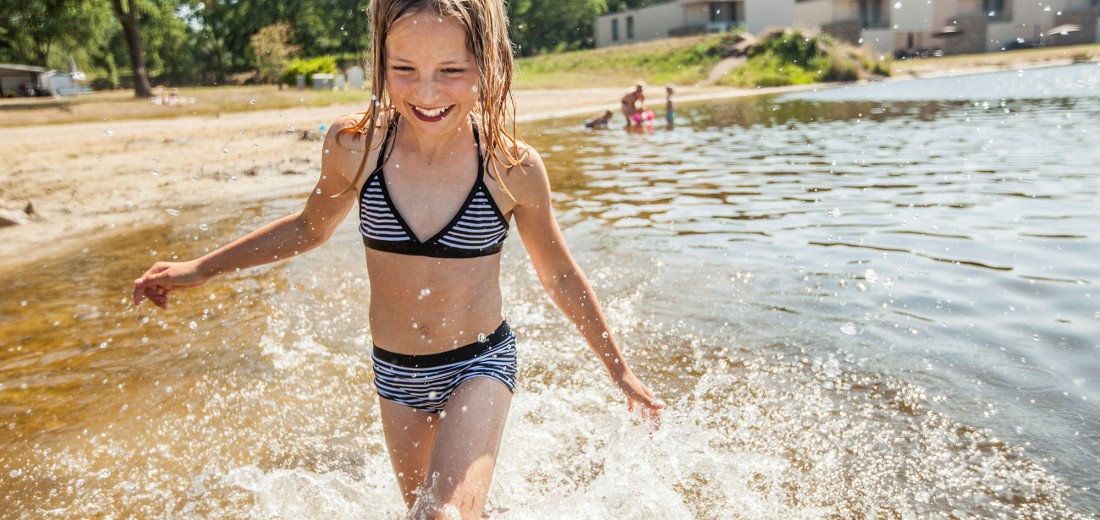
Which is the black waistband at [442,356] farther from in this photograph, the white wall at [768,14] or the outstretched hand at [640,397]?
the white wall at [768,14]

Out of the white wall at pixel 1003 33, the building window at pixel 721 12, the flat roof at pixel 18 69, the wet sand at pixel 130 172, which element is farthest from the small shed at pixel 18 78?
the white wall at pixel 1003 33

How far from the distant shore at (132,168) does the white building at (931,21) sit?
1557 inches

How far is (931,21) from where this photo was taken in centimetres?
4916

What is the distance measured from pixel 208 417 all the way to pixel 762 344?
327 centimetres

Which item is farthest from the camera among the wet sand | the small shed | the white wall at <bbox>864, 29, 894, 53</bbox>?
the white wall at <bbox>864, 29, 894, 53</bbox>

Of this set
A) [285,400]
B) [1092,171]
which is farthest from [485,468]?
[1092,171]

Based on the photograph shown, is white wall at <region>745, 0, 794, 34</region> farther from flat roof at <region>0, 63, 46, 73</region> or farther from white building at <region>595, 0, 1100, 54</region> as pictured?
flat roof at <region>0, 63, 46, 73</region>

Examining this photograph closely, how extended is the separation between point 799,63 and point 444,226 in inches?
1686

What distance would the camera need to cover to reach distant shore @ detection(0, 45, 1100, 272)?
9.11 m

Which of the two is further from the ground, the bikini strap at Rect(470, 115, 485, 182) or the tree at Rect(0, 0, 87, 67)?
the tree at Rect(0, 0, 87, 67)

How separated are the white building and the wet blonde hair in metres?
50.8

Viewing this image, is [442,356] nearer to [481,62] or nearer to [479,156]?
[479,156]

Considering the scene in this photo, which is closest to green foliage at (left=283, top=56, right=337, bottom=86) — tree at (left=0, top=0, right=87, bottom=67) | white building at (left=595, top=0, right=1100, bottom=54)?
tree at (left=0, top=0, right=87, bottom=67)

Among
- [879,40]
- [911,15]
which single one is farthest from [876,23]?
[911,15]
